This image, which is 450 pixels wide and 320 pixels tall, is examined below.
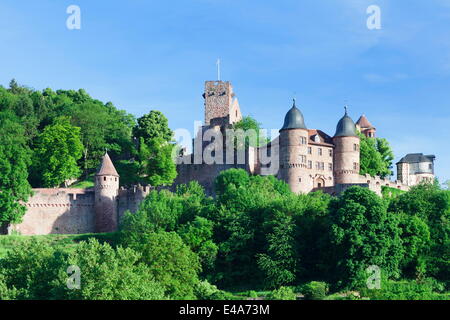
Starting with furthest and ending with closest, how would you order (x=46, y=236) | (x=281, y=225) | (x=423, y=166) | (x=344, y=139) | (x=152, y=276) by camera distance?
(x=423, y=166)
(x=344, y=139)
(x=46, y=236)
(x=281, y=225)
(x=152, y=276)

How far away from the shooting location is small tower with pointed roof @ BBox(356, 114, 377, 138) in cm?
9694

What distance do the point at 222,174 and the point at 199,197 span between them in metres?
6.80

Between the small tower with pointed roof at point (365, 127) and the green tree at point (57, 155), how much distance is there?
34682mm

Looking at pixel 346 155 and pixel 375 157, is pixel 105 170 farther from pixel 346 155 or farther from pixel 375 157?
pixel 375 157

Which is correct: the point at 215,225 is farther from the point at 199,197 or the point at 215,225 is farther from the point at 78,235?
the point at 78,235

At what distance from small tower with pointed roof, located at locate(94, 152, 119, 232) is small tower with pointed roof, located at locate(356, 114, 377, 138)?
116ft

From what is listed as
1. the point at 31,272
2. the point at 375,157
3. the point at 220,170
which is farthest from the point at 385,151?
the point at 31,272

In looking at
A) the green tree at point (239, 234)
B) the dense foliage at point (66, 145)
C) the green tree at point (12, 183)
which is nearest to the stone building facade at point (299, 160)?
the dense foliage at point (66, 145)

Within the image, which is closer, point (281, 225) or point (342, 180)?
point (281, 225)

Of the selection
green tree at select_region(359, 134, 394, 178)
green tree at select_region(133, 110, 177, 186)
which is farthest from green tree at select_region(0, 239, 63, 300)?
green tree at select_region(359, 134, 394, 178)
